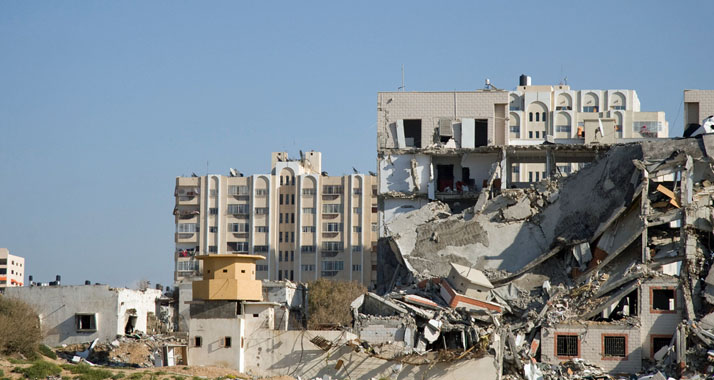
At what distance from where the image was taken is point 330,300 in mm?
94812

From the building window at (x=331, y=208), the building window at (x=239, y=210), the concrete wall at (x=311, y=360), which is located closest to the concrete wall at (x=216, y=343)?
the concrete wall at (x=311, y=360)

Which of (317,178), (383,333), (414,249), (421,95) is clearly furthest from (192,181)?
(383,333)

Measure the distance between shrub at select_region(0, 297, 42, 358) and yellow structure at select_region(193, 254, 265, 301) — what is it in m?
7.60

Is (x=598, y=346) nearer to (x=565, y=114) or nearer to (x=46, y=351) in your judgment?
(x=46, y=351)

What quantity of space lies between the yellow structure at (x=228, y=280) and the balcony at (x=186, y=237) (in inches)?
2586

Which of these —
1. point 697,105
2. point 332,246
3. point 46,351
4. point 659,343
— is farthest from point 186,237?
point 659,343

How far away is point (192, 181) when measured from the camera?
119625 millimetres

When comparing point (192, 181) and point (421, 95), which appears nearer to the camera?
point (421, 95)

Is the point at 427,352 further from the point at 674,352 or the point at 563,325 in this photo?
the point at 674,352

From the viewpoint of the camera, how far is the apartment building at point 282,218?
118312 millimetres

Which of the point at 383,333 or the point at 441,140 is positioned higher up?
the point at 441,140

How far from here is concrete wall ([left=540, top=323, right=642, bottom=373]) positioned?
51.8 m

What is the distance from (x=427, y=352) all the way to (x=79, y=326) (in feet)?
64.3

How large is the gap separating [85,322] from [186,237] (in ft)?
195
